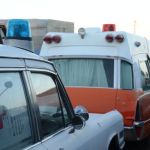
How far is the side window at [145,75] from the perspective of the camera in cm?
826

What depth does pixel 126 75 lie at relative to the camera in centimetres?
767

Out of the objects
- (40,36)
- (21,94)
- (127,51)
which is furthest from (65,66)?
(21,94)

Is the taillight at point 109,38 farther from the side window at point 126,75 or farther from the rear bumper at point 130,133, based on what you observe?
the rear bumper at point 130,133

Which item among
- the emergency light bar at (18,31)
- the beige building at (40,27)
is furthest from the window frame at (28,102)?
the beige building at (40,27)

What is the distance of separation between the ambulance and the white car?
2.90 metres

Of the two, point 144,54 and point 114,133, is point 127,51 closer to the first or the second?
point 144,54

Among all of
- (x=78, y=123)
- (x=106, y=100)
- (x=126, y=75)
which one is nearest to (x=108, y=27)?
(x=126, y=75)

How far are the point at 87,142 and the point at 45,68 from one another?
0.84 meters

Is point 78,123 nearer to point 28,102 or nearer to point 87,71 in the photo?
point 28,102

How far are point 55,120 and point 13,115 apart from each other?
77cm

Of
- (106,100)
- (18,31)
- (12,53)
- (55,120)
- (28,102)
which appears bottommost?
(106,100)

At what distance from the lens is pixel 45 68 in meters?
3.52

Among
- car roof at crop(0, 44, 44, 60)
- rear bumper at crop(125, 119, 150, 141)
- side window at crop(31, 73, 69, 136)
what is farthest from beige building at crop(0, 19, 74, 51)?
car roof at crop(0, 44, 44, 60)

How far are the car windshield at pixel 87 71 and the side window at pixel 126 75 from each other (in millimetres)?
168
